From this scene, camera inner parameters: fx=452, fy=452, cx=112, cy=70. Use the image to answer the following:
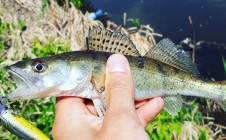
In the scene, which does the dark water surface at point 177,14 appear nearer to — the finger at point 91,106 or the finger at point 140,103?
the finger at point 140,103

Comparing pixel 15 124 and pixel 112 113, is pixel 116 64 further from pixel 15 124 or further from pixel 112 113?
pixel 15 124

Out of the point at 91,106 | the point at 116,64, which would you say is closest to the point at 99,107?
the point at 91,106

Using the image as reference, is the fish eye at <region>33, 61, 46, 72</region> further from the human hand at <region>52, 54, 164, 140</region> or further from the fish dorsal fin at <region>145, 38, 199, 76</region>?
the fish dorsal fin at <region>145, 38, 199, 76</region>

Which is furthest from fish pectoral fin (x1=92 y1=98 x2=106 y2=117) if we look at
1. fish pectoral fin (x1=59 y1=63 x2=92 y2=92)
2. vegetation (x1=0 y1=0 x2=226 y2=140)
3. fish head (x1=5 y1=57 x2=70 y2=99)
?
vegetation (x1=0 y1=0 x2=226 y2=140)

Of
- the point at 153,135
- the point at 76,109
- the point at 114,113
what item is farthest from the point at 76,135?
the point at 153,135

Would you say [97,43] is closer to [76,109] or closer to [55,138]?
[76,109]

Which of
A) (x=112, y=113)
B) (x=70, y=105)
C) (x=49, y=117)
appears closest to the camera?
(x=112, y=113)
